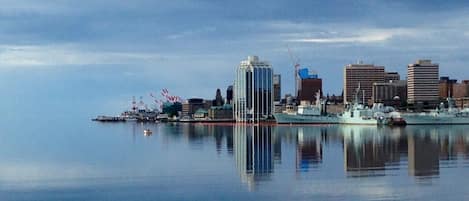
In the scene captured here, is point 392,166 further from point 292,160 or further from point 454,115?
point 454,115

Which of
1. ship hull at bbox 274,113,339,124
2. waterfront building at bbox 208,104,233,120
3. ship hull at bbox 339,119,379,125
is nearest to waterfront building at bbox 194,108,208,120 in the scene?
waterfront building at bbox 208,104,233,120

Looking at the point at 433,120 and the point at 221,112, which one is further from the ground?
the point at 221,112

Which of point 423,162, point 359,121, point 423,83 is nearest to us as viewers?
point 423,162

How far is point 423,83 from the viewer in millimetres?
184875

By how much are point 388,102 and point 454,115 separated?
56.6 meters

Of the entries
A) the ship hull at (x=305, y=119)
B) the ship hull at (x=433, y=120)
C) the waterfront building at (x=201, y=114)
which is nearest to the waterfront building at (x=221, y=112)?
the waterfront building at (x=201, y=114)

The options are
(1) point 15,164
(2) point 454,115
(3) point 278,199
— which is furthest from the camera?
(2) point 454,115

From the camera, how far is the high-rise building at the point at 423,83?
185 meters

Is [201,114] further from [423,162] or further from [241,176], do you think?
[241,176]

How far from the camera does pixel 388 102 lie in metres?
182

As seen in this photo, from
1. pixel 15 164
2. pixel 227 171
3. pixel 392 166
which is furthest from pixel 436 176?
pixel 15 164

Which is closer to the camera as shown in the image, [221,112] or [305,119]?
[305,119]

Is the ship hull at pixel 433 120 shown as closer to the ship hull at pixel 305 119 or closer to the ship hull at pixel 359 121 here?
the ship hull at pixel 359 121

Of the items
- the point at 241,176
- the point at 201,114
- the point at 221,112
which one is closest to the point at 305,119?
the point at 221,112
